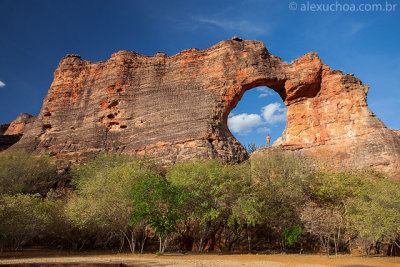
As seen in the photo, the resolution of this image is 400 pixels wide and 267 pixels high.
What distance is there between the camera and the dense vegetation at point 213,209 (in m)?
18.6

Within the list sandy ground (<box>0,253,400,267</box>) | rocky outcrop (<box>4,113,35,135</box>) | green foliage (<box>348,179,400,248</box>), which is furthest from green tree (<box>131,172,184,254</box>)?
rocky outcrop (<box>4,113,35,135</box>)

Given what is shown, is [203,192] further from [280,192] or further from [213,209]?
[280,192]

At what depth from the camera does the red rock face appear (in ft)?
115

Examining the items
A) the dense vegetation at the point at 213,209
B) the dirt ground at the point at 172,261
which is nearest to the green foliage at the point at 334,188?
the dense vegetation at the point at 213,209

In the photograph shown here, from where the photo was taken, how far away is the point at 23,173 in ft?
101

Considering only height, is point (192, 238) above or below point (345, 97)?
below

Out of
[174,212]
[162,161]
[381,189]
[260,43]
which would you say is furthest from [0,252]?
[260,43]

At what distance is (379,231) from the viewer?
17.7 metres

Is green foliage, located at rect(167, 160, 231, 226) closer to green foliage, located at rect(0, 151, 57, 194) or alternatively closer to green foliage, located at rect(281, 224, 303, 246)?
green foliage, located at rect(281, 224, 303, 246)

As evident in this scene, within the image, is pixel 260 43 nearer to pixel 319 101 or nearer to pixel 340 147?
pixel 319 101

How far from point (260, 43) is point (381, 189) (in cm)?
2728

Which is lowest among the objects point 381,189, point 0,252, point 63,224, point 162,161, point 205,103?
point 0,252

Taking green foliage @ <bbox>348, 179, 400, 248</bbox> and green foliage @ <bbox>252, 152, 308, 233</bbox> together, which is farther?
green foliage @ <bbox>252, 152, 308, 233</bbox>

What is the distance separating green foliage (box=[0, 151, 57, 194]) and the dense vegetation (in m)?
0.19
